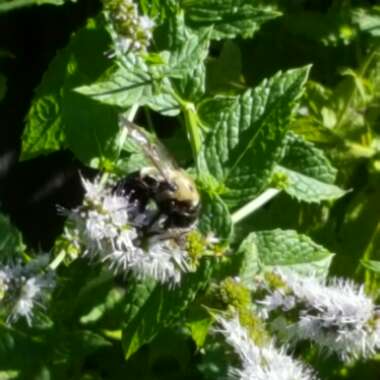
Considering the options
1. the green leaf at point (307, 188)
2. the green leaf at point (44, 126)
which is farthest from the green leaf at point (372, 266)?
the green leaf at point (44, 126)

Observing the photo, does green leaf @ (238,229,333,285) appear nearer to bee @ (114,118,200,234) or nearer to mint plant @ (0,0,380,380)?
mint plant @ (0,0,380,380)

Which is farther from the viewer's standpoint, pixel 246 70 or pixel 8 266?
pixel 246 70

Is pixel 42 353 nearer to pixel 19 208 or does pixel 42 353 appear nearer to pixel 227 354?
pixel 227 354

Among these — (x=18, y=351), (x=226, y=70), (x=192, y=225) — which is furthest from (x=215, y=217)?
(x=226, y=70)

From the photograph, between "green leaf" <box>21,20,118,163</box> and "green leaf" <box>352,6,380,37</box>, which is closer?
"green leaf" <box>21,20,118,163</box>

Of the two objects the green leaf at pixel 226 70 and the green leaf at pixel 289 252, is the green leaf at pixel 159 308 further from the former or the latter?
the green leaf at pixel 226 70

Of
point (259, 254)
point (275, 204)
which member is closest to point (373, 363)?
point (275, 204)

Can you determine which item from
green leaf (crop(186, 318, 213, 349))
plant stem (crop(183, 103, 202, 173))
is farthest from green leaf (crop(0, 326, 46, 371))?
plant stem (crop(183, 103, 202, 173))
